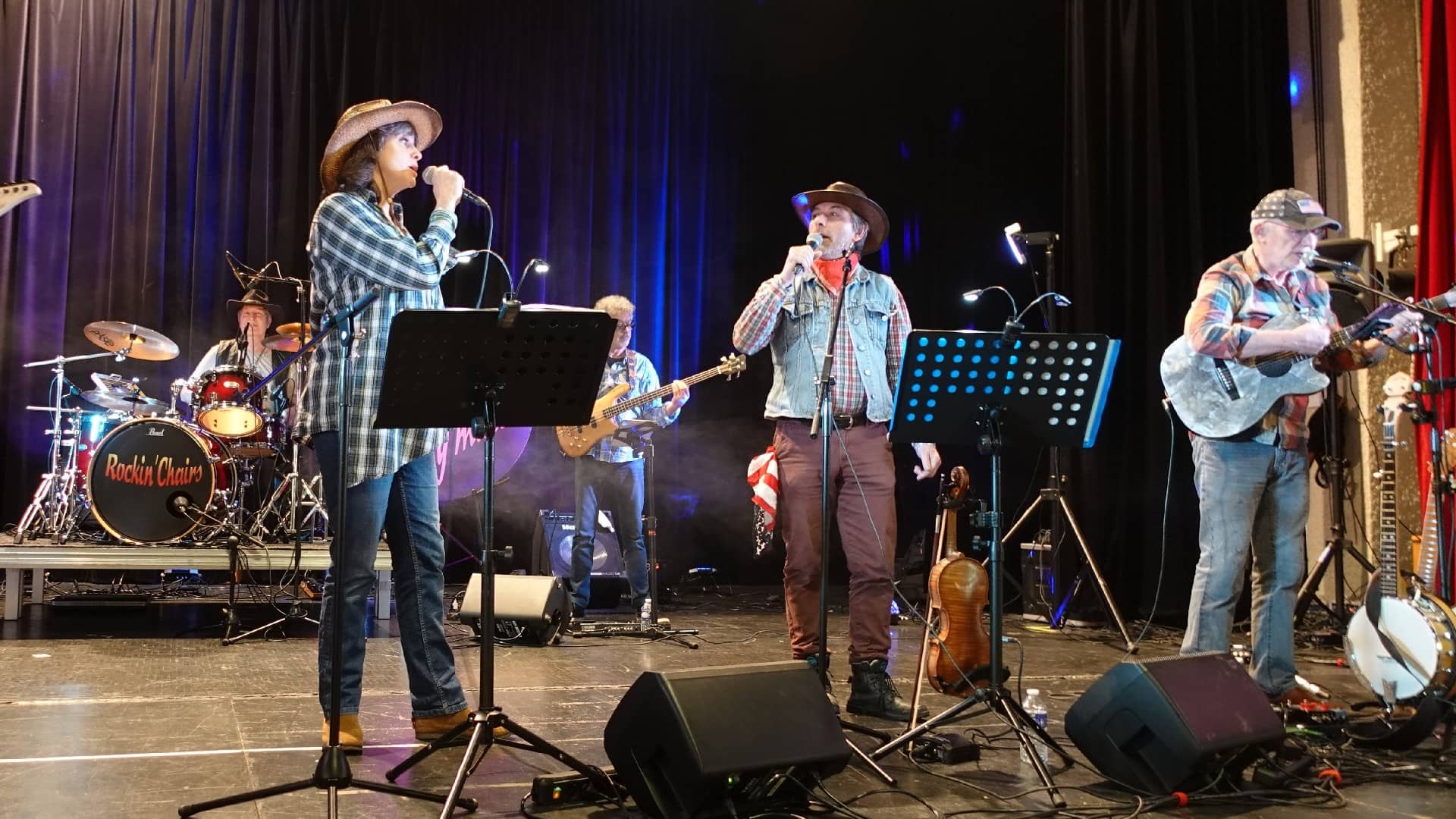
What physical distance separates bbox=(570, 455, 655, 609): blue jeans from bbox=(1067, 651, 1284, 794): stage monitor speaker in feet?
13.8

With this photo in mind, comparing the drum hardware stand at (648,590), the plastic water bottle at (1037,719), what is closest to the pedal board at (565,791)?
the plastic water bottle at (1037,719)

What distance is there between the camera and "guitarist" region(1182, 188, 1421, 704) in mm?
4184

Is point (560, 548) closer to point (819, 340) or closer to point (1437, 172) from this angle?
point (819, 340)

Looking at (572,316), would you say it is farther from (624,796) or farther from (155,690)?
(155,690)

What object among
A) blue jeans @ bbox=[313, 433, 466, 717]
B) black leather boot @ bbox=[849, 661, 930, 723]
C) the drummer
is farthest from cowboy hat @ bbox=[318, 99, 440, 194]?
the drummer

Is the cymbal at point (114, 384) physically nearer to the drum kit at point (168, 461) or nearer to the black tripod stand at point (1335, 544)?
the drum kit at point (168, 461)

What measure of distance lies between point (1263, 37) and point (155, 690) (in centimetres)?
776

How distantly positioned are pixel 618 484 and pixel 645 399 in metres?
0.57

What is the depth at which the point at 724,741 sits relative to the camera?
111 inches

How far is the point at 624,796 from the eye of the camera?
10.3ft

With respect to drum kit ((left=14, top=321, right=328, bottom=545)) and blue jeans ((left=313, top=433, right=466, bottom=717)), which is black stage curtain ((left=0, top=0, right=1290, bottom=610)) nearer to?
drum kit ((left=14, top=321, right=328, bottom=545))

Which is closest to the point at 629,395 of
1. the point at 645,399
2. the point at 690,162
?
the point at 645,399

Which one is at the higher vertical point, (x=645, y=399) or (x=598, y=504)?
(x=645, y=399)

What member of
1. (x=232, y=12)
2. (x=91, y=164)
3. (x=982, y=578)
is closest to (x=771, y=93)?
(x=232, y=12)
